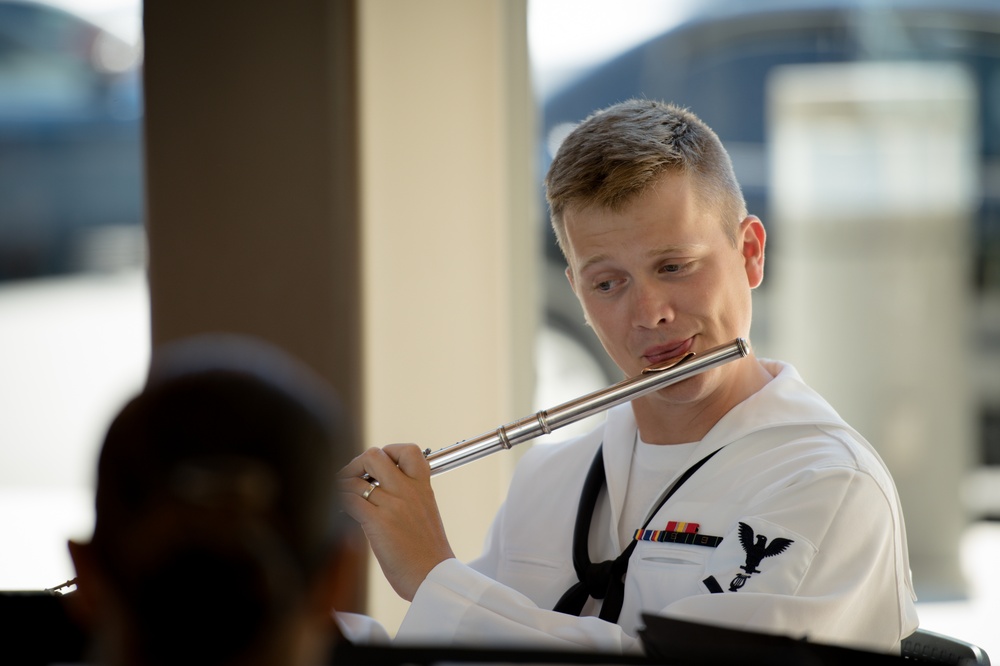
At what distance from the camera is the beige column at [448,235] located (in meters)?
2.32

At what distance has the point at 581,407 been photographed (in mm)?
1444

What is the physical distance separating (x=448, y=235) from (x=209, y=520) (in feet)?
6.51

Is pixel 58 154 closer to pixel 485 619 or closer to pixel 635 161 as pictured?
pixel 635 161

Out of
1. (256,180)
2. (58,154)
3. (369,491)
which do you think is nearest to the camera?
(369,491)

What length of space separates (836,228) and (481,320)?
41.1 inches

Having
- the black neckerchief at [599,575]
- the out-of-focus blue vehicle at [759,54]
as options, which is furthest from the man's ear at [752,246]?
the out-of-focus blue vehicle at [759,54]

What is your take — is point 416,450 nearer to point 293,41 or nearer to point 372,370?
point 372,370

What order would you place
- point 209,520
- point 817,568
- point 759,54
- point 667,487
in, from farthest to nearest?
point 759,54
point 667,487
point 817,568
point 209,520

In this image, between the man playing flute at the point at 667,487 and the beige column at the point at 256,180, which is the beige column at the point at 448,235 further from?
the man playing flute at the point at 667,487

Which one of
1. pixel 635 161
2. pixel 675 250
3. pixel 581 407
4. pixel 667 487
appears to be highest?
pixel 635 161

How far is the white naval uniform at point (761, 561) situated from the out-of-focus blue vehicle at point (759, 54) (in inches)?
55.6

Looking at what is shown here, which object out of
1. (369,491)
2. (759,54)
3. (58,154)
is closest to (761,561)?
(369,491)

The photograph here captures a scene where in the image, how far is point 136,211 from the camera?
3.11 metres

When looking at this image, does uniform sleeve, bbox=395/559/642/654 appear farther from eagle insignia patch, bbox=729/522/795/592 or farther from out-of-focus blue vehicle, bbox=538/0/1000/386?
out-of-focus blue vehicle, bbox=538/0/1000/386
